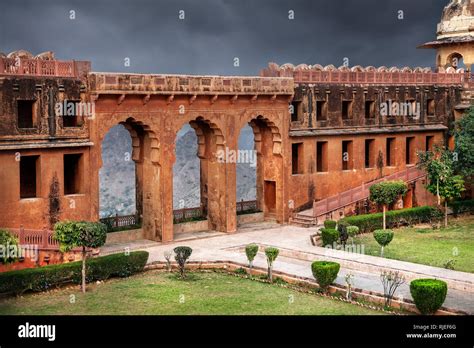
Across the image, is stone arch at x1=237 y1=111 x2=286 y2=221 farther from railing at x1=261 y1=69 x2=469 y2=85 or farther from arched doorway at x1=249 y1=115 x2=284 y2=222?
railing at x1=261 y1=69 x2=469 y2=85

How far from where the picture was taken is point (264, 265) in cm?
3064

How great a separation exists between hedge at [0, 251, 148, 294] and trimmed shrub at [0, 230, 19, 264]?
1.12 m

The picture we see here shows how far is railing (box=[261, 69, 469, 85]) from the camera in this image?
4072 cm

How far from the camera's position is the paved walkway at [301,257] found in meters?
27.4

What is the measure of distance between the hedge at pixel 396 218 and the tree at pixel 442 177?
96 centimetres

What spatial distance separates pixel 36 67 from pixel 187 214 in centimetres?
1084

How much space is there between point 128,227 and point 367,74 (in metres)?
16.7

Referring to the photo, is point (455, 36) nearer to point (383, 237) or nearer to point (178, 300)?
point (383, 237)

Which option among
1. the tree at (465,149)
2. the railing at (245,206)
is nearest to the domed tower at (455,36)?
the tree at (465,149)

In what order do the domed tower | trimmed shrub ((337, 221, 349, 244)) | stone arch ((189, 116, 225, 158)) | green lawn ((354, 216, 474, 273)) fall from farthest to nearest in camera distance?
1. the domed tower
2. stone arch ((189, 116, 225, 158))
3. trimmed shrub ((337, 221, 349, 244))
4. green lawn ((354, 216, 474, 273))

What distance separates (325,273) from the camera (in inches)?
1057

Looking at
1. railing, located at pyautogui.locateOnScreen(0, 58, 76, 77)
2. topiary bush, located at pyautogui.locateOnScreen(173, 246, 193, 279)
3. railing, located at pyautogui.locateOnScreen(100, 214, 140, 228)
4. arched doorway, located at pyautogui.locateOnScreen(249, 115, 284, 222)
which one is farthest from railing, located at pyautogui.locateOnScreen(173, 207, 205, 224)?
railing, located at pyautogui.locateOnScreen(0, 58, 76, 77)
